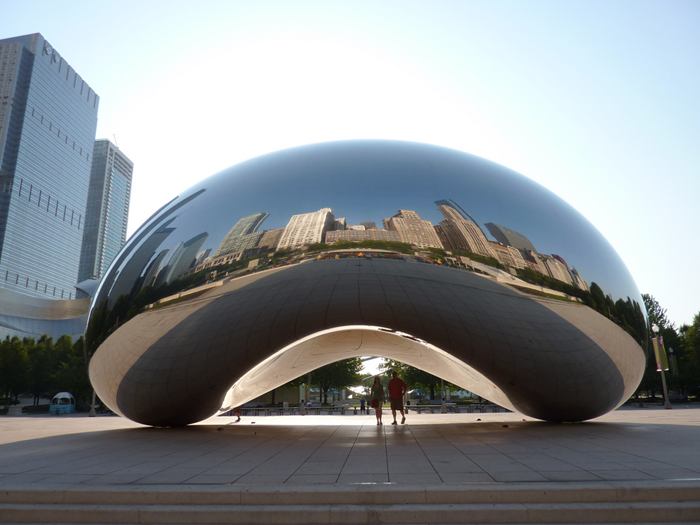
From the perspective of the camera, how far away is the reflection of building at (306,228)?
8258 mm

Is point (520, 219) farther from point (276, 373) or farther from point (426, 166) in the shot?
point (276, 373)

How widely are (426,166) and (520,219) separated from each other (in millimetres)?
1898

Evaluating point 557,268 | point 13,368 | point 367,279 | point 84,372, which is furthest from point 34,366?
point 557,268

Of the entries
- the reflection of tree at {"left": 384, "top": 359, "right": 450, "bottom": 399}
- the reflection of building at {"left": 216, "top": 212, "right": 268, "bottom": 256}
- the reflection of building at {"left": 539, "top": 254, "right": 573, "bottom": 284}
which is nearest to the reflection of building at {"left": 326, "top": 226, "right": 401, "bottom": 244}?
the reflection of building at {"left": 216, "top": 212, "right": 268, "bottom": 256}

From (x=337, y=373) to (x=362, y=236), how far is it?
162 ft

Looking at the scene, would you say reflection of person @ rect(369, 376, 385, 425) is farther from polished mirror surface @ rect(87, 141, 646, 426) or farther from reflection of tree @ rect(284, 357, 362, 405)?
reflection of tree @ rect(284, 357, 362, 405)

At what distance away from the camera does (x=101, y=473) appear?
6.00 meters

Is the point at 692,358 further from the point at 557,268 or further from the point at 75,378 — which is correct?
the point at 75,378

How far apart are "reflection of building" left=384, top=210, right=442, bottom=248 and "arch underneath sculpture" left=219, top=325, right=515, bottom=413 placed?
218 centimetres

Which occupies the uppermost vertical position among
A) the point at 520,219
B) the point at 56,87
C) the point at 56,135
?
the point at 56,87

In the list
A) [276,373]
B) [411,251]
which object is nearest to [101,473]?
[411,251]

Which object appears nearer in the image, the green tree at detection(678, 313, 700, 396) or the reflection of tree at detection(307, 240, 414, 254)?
the reflection of tree at detection(307, 240, 414, 254)

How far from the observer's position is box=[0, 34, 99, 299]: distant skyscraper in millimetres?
140588

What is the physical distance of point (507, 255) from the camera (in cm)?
843
